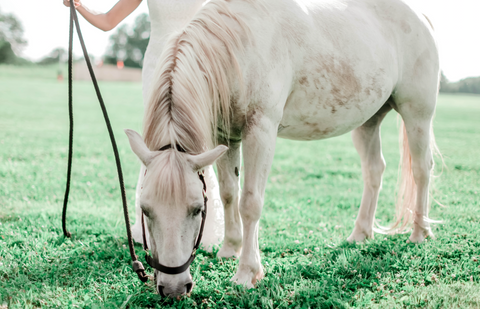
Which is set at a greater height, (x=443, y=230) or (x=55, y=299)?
(x=443, y=230)

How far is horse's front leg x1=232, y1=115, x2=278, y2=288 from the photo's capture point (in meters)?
2.41

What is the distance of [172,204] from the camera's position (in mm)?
1928

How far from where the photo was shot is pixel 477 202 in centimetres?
455

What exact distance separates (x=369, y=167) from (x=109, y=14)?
2.76m

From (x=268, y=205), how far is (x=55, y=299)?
9.52 ft

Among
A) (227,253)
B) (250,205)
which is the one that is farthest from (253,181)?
(227,253)

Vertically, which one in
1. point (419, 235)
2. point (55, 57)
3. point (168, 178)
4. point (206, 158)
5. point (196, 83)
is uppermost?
point (55, 57)

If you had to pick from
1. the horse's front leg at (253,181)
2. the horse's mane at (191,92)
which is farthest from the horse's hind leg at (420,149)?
the horse's mane at (191,92)

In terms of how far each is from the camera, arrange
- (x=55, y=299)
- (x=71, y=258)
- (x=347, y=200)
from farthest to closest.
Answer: (x=347, y=200) → (x=71, y=258) → (x=55, y=299)

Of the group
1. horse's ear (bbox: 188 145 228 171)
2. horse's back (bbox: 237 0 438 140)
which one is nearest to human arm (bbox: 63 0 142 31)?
horse's back (bbox: 237 0 438 140)

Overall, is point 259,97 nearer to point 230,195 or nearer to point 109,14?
point 230,195

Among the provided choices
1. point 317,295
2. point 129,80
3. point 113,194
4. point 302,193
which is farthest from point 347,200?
point 129,80

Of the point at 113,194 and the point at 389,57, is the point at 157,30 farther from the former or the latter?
the point at 113,194

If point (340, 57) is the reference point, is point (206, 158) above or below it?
below
